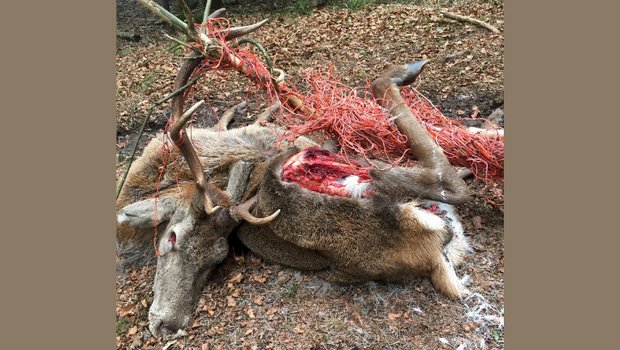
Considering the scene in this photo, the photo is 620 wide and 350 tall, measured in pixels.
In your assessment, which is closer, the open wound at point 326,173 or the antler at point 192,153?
the antler at point 192,153

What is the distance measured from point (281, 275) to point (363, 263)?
2.04 feet

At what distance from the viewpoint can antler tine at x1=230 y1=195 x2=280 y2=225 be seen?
2.57 metres

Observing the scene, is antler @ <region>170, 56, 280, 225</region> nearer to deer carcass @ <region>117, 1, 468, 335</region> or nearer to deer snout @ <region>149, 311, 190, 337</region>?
deer carcass @ <region>117, 1, 468, 335</region>

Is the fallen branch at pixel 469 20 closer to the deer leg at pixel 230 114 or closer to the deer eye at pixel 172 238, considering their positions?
the deer leg at pixel 230 114

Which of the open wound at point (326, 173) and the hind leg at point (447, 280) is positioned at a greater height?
the open wound at point (326, 173)

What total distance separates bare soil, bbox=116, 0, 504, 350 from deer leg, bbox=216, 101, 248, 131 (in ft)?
0.33

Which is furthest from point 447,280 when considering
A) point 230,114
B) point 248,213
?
point 230,114

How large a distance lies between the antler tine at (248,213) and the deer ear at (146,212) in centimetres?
46

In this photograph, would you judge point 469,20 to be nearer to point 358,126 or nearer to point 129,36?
point 358,126

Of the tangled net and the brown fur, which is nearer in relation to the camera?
the brown fur

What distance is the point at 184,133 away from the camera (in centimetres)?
256

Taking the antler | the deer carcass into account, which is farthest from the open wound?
the antler

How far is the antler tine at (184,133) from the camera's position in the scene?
2.44m

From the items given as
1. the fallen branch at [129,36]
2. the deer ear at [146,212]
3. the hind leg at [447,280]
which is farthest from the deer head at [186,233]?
the fallen branch at [129,36]
